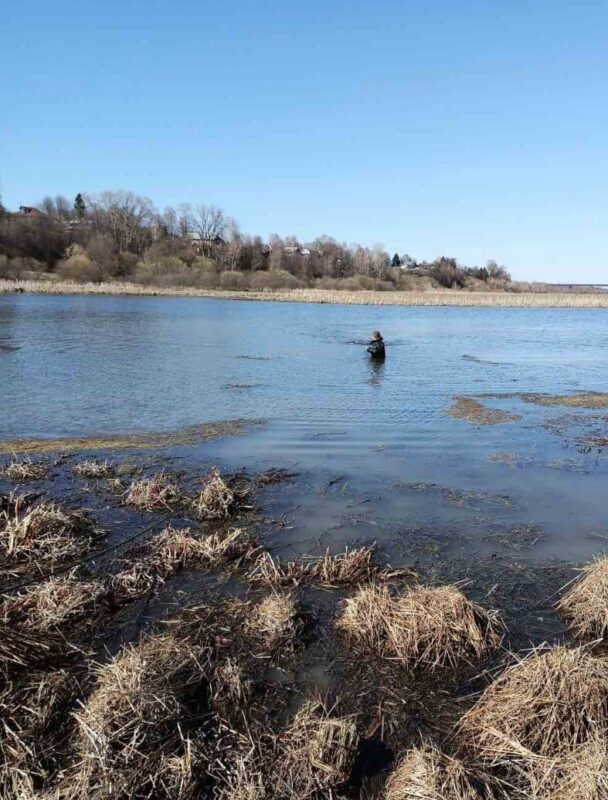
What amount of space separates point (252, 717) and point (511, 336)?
122 feet

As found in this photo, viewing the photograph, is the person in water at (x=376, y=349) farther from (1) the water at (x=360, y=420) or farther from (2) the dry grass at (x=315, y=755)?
(2) the dry grass at (x=315, y=755)

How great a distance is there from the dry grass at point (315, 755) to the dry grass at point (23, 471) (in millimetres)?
6464

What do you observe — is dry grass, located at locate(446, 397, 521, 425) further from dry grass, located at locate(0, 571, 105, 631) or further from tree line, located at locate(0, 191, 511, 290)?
tree line, located at locate(0, 191, 511, 290)

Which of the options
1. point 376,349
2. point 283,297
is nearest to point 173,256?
point 283,297

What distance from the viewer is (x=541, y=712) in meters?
3.85

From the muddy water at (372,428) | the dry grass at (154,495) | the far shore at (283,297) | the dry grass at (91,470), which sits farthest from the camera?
the far shore at (283,297)

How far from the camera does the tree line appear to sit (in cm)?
8501

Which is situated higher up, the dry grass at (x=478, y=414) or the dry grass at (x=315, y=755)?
the dry grass at (x=478, y=414)

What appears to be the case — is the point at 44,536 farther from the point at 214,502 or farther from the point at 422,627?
the point at 422,627

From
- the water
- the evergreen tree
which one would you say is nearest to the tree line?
the evergreen tree

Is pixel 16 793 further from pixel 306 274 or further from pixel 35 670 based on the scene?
pixel 306 274

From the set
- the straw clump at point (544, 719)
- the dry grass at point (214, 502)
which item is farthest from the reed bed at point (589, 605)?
the dry grass at point (214, 502)

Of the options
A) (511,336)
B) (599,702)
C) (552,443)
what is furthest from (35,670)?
(511,336)

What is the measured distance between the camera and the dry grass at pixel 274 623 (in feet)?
16.0
